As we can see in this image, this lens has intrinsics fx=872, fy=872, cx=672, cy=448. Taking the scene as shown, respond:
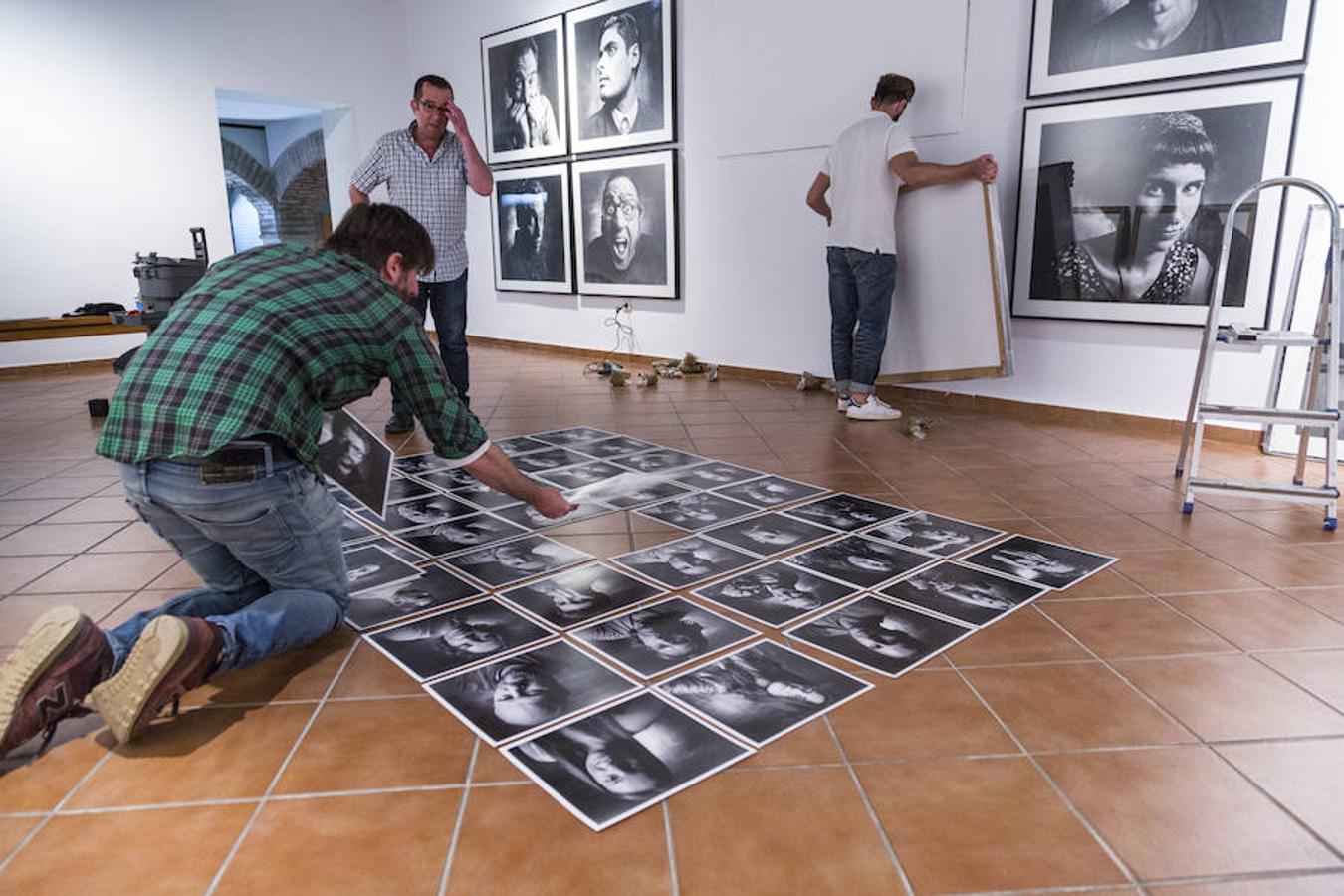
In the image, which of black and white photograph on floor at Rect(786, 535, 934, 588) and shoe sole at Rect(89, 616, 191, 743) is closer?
shoe sole at Rect(89, 616, 191, 743)

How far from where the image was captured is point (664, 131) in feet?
19.4

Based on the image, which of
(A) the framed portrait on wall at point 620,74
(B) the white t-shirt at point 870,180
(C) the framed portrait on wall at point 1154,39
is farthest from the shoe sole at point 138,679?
(A) the framed portrait on wall at point 620,74

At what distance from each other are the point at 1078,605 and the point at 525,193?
5.88 meters

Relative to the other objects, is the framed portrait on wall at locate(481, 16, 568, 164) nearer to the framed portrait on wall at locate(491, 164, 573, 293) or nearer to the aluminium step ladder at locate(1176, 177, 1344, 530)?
the framed portrait on wall at locate(491, 164, 573, 293)

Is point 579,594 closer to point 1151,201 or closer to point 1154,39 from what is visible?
point 1151,201

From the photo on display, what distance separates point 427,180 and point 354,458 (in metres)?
1.98

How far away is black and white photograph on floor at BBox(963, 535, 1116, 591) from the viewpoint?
2354mm

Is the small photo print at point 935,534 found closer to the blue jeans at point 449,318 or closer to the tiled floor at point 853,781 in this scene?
the tiled floor at point 853,781

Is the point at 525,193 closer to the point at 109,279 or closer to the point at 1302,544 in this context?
the point at 109,279

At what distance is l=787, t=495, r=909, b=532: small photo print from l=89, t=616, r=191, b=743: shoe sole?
186 centimetres

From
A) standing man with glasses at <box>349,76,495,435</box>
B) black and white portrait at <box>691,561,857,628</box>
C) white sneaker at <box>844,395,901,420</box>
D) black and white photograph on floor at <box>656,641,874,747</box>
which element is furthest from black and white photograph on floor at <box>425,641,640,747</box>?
white sneaker at <box>844,395,901,420</box>

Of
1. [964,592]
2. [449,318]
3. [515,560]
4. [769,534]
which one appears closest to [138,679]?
[515,560]

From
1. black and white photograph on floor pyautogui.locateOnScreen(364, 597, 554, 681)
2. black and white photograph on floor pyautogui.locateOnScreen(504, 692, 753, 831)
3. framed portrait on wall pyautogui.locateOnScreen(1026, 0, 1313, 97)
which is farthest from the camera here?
framed portrait on wall pyautogui.locateOnScreen(1026, 0, 1313, 97)

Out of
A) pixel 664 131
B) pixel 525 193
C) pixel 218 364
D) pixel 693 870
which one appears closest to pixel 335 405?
pixel 218 364
